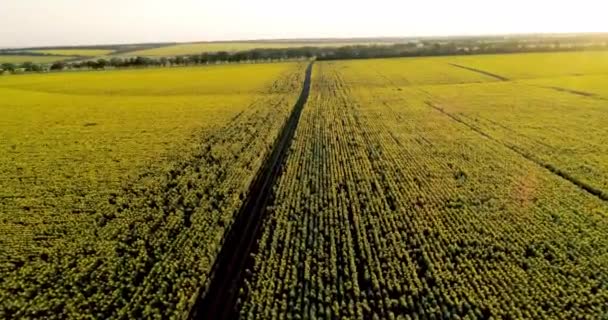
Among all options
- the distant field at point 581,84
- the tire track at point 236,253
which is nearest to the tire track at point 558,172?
the tire track at point 236,253

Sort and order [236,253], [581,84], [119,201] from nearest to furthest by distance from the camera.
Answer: [236,253], [119,201], [581,84]

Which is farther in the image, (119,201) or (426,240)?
(119,201)

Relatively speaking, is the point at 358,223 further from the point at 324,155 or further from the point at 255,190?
the point at 324,155

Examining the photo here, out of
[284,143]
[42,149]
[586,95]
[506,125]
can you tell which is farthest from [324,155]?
[586,95]

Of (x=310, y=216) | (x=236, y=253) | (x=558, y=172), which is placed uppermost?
(x=558, y=172)

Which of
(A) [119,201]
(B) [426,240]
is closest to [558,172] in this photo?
(B) [426,240]

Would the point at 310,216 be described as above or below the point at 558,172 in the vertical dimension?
below

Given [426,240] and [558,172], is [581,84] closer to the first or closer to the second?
[558,172]
